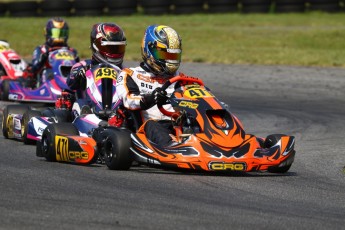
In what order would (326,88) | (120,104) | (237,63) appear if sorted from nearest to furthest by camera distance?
(120,104), (326,88), (237,63)

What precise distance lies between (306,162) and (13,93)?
276 inches

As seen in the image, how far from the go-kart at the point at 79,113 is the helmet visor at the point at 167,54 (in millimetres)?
823

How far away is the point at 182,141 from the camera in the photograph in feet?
26.5

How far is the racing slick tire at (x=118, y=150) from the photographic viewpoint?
26.6 feet

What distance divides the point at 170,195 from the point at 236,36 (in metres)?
19.8

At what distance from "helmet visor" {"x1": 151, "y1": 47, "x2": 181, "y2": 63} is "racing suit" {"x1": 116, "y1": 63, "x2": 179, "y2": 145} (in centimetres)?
21

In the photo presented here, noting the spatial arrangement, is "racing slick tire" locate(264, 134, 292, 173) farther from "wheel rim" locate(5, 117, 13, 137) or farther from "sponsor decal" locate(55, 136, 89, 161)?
"wheel rim" locate(5, 117, 13, 137)

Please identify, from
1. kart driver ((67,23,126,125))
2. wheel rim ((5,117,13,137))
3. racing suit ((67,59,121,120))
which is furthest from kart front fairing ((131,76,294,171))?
wheel rim ((5,117,13,137))

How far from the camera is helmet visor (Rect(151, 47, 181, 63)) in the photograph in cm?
891

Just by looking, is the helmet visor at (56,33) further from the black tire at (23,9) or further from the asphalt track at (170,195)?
the black tire at (23,9)

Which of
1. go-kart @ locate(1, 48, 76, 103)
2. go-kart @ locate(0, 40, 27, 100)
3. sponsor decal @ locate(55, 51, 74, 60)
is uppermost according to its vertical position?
sponsor decal @ locate(55, 51, 74, 60)

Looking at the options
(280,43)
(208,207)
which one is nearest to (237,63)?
(280,43)

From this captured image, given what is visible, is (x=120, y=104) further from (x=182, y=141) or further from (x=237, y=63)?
(x=237, y=63)

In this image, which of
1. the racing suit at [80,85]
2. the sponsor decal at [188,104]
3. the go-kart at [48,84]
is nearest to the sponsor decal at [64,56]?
the go-kart at [48,84]
